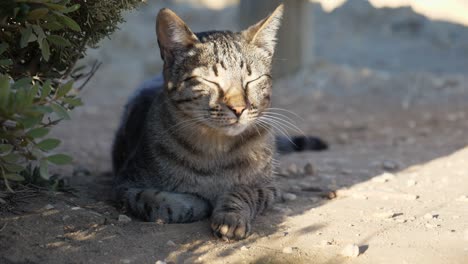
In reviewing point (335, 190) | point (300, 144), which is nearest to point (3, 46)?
point (335, 190)

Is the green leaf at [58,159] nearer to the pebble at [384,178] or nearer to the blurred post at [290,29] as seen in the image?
the pebble at [384,178]

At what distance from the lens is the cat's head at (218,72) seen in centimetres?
363

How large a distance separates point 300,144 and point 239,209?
8.35 feet

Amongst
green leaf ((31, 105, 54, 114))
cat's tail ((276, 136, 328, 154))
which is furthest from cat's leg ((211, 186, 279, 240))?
cat's tail ((276, 136, 328, 154))

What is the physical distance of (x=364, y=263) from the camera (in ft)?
9.74

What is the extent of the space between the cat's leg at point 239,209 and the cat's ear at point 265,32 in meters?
0.88

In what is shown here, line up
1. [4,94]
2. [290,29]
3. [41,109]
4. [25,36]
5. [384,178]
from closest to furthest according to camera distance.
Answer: [4,94], [41,109], [25,36], [384,178], [290,29]

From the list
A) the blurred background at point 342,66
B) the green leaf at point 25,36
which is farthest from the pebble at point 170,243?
the blurred background at point 342,66

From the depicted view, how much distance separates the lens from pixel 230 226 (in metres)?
3.36

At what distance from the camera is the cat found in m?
3.66

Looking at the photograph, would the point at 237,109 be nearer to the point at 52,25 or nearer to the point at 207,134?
the point at 207,134

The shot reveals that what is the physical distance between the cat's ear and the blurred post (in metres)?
5.18

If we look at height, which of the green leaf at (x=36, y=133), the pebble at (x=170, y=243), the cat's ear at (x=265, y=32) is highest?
the cat's ear at (x=265, y=32)

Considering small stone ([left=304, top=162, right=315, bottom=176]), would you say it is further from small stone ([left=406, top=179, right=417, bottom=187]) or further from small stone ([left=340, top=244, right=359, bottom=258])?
small stone ([left=340, top=244, right=359, bottom=258])
